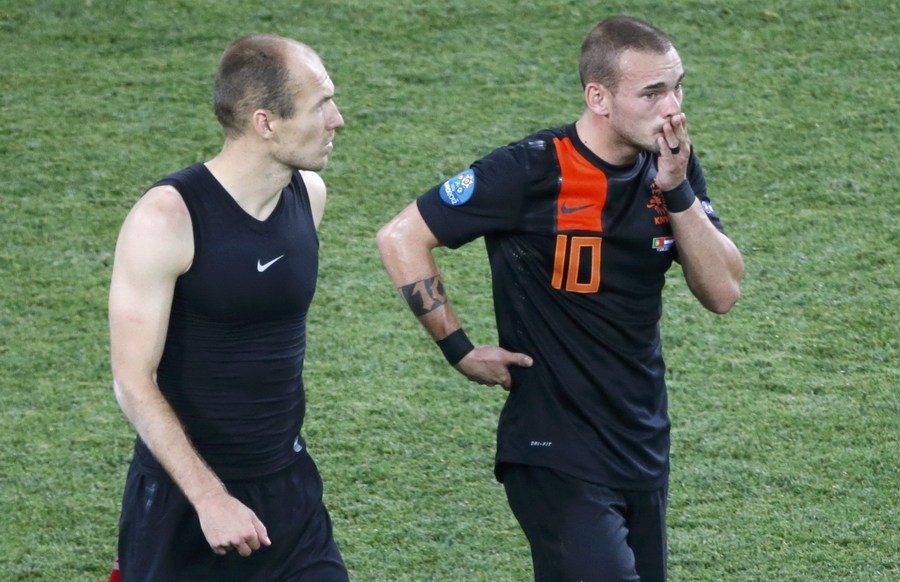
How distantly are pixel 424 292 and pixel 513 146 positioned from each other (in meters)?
0.42

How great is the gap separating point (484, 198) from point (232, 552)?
101 cm

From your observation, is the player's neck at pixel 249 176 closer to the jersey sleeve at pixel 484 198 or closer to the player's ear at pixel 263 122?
the player's ear at pixel 263 122

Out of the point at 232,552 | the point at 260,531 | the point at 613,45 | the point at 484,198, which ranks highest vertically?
the point at 613,45

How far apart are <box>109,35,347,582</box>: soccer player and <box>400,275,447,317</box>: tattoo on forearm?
1.01 ft

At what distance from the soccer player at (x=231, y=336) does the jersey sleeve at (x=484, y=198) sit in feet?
1.10

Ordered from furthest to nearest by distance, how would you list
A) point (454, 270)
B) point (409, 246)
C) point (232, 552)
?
point (454, 270)
point (409, 246)
point (232, 552)

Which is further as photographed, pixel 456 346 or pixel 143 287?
pixel 456 346

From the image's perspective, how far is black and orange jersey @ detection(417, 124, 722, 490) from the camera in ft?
11.8

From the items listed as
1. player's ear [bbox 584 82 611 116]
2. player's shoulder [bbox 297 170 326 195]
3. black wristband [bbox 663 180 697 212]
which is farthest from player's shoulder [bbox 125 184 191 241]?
black wristband [bbox 663 180 697 212]

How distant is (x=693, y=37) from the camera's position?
364 inches

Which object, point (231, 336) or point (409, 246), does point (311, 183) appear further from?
point (231, 336)

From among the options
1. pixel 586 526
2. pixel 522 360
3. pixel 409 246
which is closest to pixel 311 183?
pixel 409 246

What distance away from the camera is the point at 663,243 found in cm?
364

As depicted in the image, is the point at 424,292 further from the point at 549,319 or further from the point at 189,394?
the point at 189,394
